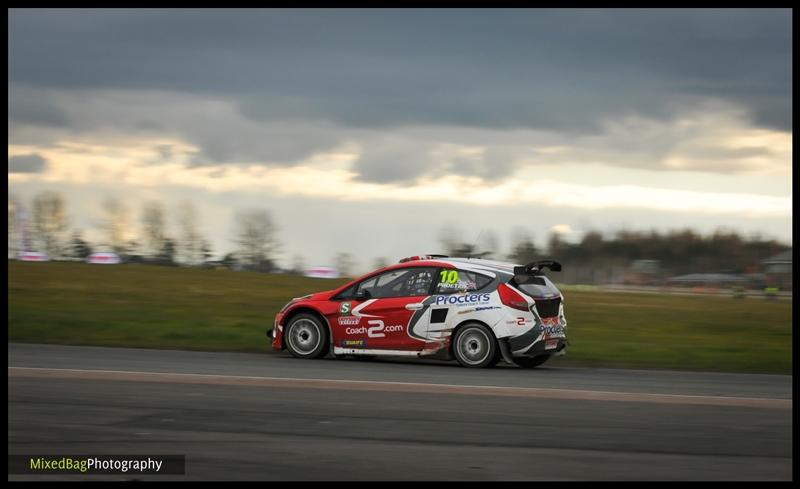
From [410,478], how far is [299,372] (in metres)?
6.67

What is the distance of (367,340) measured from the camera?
51.0 feet

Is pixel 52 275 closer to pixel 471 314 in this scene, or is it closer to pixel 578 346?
pixel 578 346

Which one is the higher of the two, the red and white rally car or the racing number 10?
the racing number 10

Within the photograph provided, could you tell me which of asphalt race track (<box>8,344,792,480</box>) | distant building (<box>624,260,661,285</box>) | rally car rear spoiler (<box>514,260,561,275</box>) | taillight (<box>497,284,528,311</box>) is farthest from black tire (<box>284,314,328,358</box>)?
distant building (<box>624,260,661,285</box>)

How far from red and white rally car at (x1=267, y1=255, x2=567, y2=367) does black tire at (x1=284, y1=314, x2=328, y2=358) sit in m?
0.01

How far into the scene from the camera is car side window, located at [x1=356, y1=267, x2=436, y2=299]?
1560 centimetres

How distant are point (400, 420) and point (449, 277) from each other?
239 inches

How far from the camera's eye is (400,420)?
377 inches

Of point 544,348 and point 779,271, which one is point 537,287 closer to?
point 544,348

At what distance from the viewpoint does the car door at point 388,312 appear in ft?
50.6

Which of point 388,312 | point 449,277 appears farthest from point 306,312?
point 449,277

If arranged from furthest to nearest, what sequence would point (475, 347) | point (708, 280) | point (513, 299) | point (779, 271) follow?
point (779, 271) < point (708, 280) < point (475, 347) < point (513, 299)

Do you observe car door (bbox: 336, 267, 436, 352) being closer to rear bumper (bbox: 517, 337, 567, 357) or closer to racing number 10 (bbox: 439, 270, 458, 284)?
racing number 10 (bbox: 439, 270, 458, 284)

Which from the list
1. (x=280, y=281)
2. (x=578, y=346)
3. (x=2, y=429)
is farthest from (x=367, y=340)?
(x=280, y=281)
